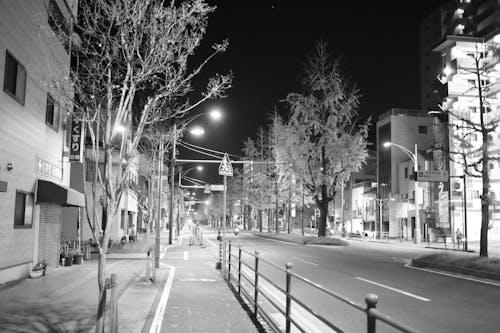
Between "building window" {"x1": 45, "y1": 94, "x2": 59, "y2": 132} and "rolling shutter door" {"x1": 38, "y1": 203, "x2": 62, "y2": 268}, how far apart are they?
10.0 feet

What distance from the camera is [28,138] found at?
15.8m

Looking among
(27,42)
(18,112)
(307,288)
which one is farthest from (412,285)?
(27,42)

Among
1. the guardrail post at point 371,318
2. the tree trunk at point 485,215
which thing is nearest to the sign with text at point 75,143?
the tree trunk at point 485,215

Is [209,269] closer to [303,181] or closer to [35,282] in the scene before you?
[35,282]

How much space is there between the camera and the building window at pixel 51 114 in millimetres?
18375

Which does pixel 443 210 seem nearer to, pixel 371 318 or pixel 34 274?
pixel 34 274

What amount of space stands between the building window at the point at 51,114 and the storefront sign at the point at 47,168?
1506mm

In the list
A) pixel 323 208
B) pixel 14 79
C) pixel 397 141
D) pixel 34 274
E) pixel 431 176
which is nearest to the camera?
pixel 14 79

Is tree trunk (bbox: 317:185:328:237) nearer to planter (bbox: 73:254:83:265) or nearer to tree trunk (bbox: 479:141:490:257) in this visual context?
tree trunk (bbox: 479:141:490:257)

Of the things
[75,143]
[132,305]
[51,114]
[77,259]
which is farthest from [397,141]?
[132,305]

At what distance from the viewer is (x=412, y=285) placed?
15.4 metres

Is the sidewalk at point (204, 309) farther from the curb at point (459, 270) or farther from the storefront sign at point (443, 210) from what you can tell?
the storefront sign at point (443, 210)

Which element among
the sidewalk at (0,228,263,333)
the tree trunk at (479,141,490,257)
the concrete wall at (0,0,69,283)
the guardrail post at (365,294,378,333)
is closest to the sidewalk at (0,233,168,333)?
the sidewalk at (0,228,263,333)

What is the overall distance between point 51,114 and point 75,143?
1.95 meters
